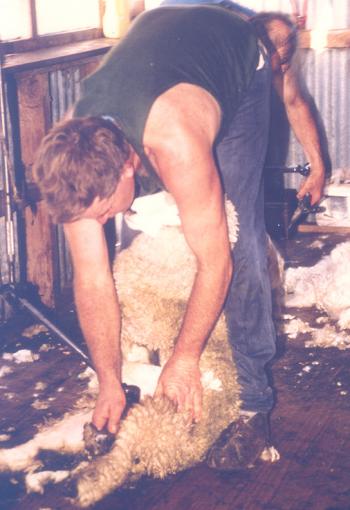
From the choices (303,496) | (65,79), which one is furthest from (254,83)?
(65,79)

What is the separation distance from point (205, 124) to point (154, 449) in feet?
3.59

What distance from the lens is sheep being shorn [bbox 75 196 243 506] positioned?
8.48ft

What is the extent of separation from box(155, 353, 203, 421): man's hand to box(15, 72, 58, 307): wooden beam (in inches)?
77.1

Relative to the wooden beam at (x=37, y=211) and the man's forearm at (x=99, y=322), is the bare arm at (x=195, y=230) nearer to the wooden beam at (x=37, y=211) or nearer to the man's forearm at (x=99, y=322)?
the man's forearm at (x=99, y=322)

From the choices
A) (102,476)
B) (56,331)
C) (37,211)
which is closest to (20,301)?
(56,331)

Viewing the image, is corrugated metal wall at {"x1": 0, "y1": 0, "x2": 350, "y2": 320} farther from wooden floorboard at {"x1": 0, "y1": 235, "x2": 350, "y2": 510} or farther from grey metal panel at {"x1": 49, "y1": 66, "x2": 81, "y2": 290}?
wooden floorboard at {"x1": 0, "y1": 235, "x2": 350, "y2": 510}

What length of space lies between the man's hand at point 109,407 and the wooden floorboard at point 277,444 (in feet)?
0.77

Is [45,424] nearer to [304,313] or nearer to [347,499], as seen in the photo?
[347,499]

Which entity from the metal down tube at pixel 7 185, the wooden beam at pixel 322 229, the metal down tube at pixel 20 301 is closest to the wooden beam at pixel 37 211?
the metal down tube at pixel 7 185

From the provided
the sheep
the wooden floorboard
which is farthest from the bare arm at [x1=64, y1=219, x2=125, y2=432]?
the wooden floorboard

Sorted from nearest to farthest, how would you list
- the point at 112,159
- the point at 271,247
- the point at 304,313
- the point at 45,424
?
the point at 112,159
the point at 45,424
the point at 271,247
the point at 304,313

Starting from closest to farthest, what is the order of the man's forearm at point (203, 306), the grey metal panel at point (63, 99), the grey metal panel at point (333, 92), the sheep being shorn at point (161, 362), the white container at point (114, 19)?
1. the man's forearm at point (203, 306)
2. the sheep being shorn at point (161, 362)
3. the grey metal panel at point (63, 99)
4. the white container at point (114, 19)
5. the grey metal panel at point (333, 92)

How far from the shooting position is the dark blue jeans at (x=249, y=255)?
9.09 feet

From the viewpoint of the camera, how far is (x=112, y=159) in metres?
2.34
